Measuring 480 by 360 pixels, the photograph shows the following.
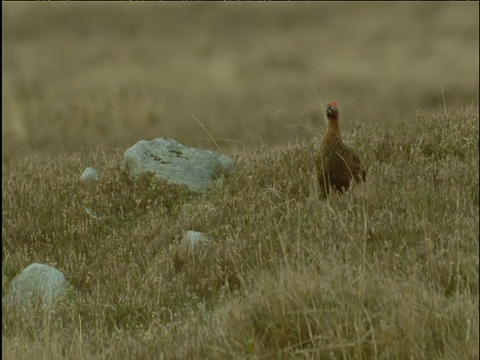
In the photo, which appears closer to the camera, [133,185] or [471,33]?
[133,185]

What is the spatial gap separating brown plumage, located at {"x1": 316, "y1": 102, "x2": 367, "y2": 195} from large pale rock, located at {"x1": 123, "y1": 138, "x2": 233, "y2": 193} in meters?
1.86

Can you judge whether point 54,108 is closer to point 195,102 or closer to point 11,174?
point 195,102

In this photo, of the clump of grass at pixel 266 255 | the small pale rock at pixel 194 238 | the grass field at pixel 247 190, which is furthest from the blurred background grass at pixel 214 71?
the small pale rock at pixel 194 238

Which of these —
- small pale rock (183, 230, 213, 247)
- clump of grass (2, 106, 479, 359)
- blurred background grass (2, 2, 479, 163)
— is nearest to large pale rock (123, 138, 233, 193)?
clump of grass (2, 106, 479, 359)

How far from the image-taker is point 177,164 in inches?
365

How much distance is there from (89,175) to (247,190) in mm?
2035

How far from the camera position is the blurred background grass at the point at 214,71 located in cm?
1144

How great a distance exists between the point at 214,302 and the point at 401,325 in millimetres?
1879

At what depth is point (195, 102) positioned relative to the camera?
1538 cm

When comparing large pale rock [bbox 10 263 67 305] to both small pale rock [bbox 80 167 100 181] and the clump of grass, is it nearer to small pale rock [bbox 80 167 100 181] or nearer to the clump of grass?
the clump of grass

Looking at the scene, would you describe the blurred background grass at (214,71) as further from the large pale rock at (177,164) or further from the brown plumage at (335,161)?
the brown plumage at (335,161)

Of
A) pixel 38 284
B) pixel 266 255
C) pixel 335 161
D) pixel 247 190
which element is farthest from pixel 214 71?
pixel 266 255

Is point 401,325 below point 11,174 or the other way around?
the other way around

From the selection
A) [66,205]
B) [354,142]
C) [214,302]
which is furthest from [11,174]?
[214,302]
